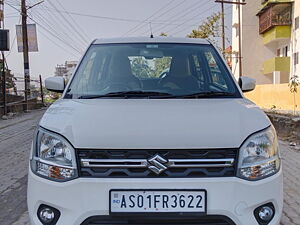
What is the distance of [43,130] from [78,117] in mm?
237

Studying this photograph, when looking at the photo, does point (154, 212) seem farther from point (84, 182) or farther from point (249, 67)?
point (249, 67)

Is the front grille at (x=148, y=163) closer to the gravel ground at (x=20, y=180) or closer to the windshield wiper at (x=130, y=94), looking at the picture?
the windshield wiper at (x=130, y=94)

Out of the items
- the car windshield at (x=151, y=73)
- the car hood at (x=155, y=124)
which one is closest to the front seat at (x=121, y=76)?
the car windshield at (x=151, y=73)

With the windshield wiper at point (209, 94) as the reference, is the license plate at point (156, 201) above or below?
below

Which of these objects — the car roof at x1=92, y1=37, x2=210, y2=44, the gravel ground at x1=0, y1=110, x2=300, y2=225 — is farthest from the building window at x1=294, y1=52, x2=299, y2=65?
the car roof at x1=92, y1=37, x2=210, y2=44

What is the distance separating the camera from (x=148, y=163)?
7.39ft

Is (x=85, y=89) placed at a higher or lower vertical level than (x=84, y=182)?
higher

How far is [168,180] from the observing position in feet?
7.35

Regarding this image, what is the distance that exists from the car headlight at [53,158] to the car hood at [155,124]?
5 centimetres

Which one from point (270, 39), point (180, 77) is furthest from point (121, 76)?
point (270, 39)

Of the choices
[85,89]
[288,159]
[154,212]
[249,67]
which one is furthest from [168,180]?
[249,67]

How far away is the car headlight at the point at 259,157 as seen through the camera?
2.31 metres

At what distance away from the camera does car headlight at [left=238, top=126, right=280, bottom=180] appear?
2.31m

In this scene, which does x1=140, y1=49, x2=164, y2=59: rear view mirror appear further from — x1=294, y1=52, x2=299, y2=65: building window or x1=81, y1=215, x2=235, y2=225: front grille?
x1=294, y1=52, x2=299, y2=65: building window
